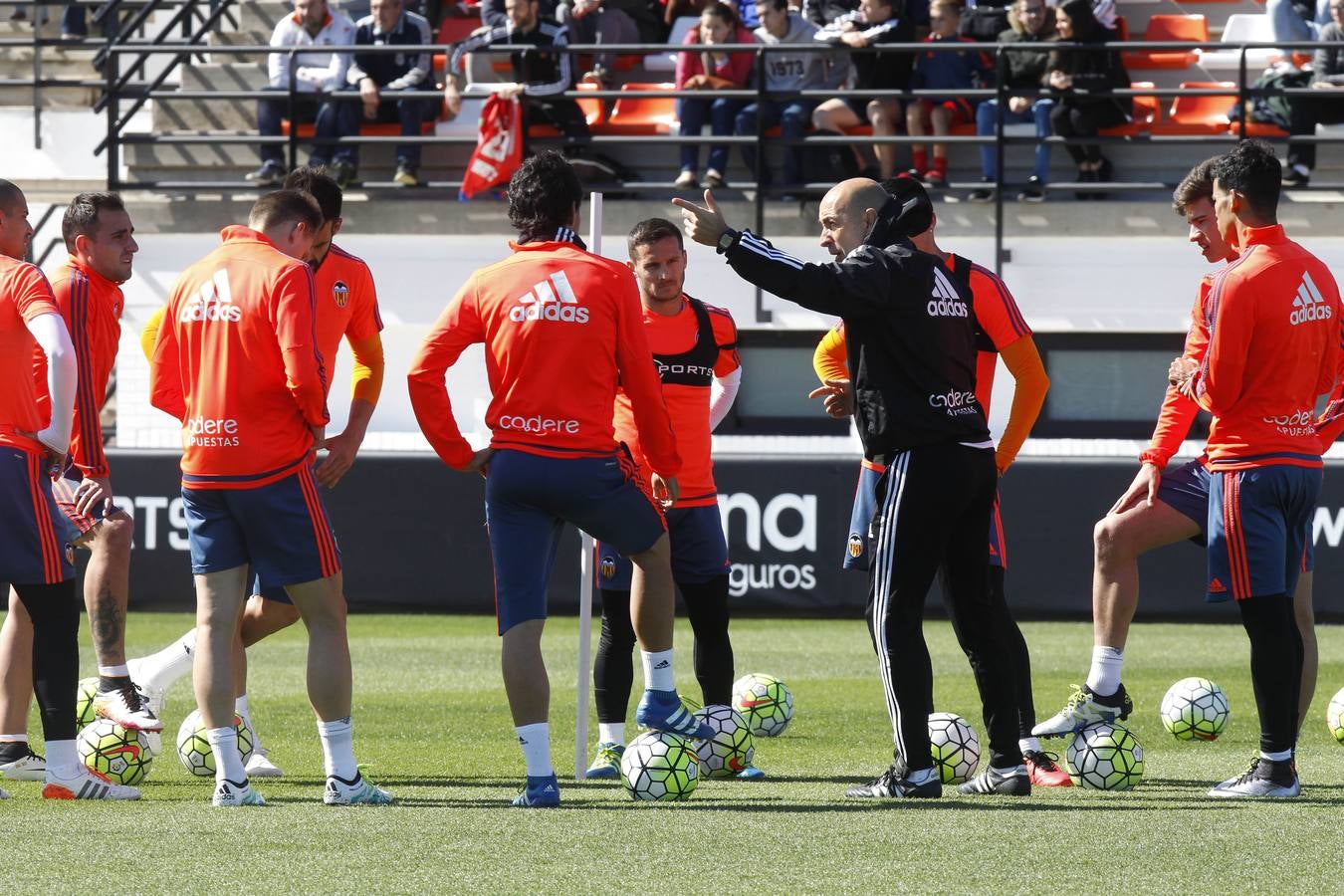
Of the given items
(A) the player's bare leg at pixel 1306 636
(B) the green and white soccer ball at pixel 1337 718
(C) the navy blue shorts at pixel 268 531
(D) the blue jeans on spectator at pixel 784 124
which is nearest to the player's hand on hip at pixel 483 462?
(C) the navy blue shorts at pixel 268 531

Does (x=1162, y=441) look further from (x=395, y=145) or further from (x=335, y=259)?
(x=395, y=145)

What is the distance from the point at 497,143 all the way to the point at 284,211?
943cm

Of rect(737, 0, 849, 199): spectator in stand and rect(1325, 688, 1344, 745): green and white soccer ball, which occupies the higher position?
rect(737, 0, 849, 199): spectator in stand

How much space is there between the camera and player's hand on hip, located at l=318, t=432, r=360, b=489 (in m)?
6.82

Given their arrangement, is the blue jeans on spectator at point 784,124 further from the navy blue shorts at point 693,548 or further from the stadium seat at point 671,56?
the navy blue shorts at point 693,548

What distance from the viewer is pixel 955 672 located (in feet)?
35.8

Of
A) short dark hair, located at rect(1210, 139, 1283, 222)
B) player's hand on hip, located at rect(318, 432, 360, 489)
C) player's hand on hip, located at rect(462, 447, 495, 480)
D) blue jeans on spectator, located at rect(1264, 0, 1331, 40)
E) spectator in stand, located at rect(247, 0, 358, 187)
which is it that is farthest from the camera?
spectator in stand, located at rect(247, 0, 358, 187)

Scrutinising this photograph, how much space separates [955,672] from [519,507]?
5.19m

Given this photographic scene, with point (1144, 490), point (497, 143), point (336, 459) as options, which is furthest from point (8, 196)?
point (497, 143)

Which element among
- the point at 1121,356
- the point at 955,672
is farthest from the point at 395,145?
the point at 955,672

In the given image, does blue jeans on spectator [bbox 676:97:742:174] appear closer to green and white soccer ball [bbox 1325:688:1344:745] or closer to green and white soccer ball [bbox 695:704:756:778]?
green and white soccer ball [bbox 1325:688:1344:745]

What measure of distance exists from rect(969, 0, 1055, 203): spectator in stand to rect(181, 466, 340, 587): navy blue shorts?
10.0 m

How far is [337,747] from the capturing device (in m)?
6.36

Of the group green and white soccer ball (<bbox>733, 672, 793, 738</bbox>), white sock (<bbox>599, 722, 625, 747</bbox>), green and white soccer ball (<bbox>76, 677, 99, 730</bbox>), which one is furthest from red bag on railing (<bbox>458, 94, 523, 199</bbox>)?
white sock (<bbox>599, 722, 625, 747</bbox>)
